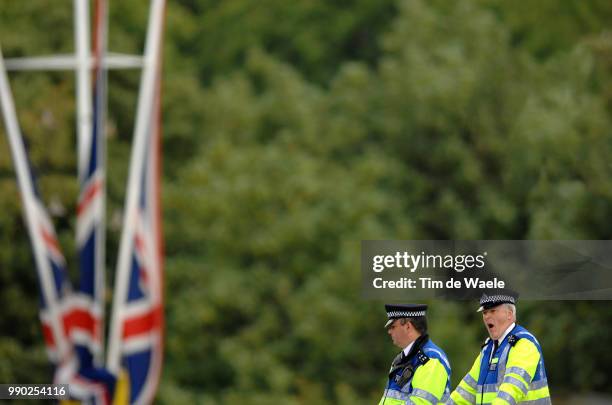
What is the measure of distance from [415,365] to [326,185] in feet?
71.7

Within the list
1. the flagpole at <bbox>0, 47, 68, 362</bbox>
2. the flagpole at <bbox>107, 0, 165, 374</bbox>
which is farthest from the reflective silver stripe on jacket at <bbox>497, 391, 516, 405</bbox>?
the flagpole at <bbox>0, 47, 68, 362</bbox>

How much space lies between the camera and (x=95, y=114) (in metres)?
18.9

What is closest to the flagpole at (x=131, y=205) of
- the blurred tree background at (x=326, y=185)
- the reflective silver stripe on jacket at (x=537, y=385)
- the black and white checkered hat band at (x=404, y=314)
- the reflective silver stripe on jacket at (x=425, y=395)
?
the blurred tree background at (x=326, y=185)

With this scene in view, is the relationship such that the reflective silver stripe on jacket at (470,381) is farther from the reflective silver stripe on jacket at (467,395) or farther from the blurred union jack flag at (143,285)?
the blurred union jack flag at (143,285)

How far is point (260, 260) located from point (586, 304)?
721cm

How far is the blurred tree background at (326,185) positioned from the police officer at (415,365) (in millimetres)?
16810

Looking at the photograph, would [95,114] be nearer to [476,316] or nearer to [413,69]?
Answer: [476,316]

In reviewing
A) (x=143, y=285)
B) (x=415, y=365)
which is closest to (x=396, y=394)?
(x=415, y=365)

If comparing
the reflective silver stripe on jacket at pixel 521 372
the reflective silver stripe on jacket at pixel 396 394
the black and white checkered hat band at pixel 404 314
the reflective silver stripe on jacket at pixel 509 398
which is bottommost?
the reflective silver stripe on jacket at pixel 509 398

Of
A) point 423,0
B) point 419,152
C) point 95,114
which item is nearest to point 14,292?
point 95,114

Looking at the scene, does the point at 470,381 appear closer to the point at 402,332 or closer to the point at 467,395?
the point at 467,395

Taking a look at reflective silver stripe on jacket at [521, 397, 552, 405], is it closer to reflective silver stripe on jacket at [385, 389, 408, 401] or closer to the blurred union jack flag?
reflective silver stripe on jacket at [385, 389, 408, 401]

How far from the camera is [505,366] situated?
9102 millimetres

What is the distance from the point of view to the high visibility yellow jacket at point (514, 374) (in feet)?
29.3
